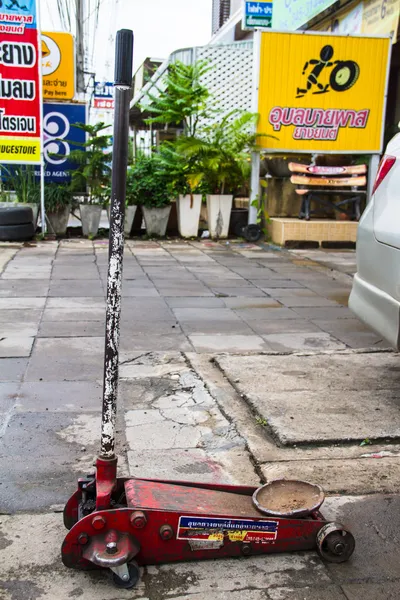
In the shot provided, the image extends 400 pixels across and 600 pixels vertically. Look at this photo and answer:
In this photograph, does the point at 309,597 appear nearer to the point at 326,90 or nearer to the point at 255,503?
the point at 255,503

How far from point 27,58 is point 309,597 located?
10.6 meters

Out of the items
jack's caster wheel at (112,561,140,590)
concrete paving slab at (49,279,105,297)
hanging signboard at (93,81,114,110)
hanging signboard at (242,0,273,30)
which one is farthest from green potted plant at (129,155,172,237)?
hanging signboard at (93,81,114,110)

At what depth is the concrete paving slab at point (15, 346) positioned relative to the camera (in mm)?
4691

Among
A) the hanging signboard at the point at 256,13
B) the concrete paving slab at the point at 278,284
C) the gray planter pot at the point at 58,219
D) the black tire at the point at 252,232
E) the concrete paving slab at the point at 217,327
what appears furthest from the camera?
the hanging signboard at the point at 256,13

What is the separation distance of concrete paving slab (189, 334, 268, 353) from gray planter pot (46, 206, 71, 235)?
23.9ft

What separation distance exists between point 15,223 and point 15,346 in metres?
6.51

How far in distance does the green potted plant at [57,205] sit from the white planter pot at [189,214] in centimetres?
207

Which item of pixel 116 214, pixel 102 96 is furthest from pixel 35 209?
pixel 102 96

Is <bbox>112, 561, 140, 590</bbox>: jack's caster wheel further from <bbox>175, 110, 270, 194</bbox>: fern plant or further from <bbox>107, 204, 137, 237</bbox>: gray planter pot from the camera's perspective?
<bbox>107, 204, 137, 237</bbox>: gray planter pot

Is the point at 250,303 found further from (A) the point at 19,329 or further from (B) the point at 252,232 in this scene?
(B) the point at 252,232

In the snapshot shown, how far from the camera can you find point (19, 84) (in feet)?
35.8

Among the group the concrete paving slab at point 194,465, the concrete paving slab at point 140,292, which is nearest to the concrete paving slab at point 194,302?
the concrete paving slab at point 140,292

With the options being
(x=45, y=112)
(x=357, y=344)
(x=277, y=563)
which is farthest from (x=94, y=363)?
(x=45, y=112)

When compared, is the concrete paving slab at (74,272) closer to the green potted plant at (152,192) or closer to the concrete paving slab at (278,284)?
the concrete paving slab at (278,284)
